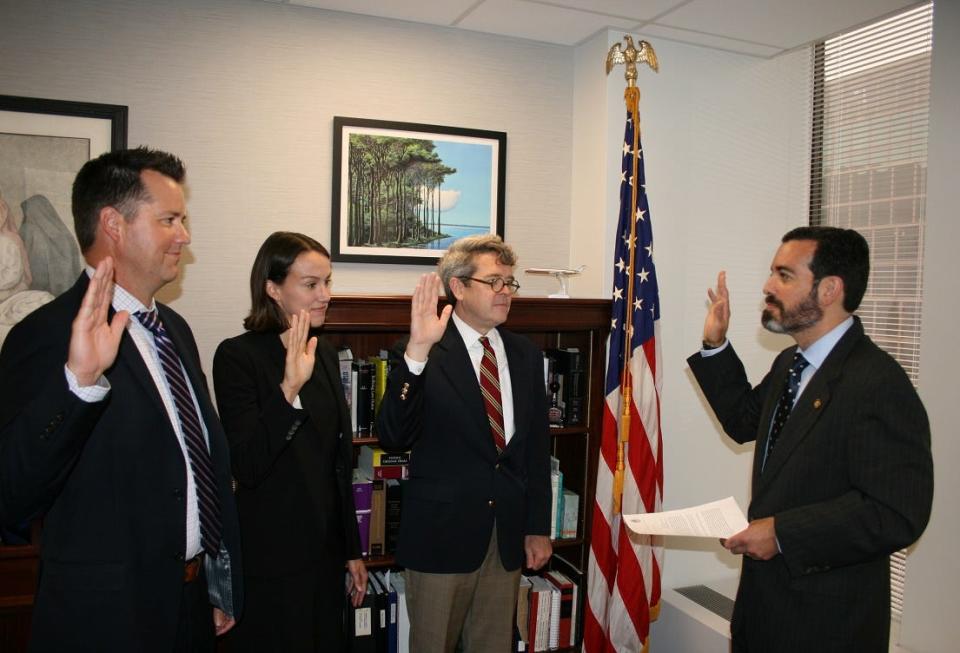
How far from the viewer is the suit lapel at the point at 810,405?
1996mm

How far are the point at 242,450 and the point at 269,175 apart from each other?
155cm

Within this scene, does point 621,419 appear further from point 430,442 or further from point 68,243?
point 68,243

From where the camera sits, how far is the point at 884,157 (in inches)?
142

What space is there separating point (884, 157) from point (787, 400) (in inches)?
82.7

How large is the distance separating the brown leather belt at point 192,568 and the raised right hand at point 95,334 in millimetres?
591

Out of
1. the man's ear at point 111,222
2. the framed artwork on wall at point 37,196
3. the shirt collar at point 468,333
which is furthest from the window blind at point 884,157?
the framed artwork on wall at point 37,196

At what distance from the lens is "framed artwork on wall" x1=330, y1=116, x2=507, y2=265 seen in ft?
10.9

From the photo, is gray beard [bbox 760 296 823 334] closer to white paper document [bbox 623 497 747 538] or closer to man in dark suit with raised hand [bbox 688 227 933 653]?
man in dark suit with raised hand [bbox 688 227 933 653]

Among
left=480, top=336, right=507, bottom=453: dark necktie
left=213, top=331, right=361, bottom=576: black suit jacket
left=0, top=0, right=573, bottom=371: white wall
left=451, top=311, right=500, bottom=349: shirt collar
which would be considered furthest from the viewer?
left=0, top=0, right=573, bottom=371: white wall

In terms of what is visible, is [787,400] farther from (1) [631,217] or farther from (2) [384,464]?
(2) [384,464]

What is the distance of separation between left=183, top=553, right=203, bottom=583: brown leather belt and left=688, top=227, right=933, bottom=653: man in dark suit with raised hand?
140 cm

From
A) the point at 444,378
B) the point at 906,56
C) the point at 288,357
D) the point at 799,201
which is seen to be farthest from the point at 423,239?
the point at 906,56

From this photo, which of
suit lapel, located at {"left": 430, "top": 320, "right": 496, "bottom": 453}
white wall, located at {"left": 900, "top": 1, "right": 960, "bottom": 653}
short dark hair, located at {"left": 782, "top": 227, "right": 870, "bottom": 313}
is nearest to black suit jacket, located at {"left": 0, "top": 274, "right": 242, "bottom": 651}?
suit lapel, located at {"left": 430, "top": 320, "right": 496, "bottom": 453}

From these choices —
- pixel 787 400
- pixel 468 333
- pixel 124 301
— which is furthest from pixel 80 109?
pixel 787 400
